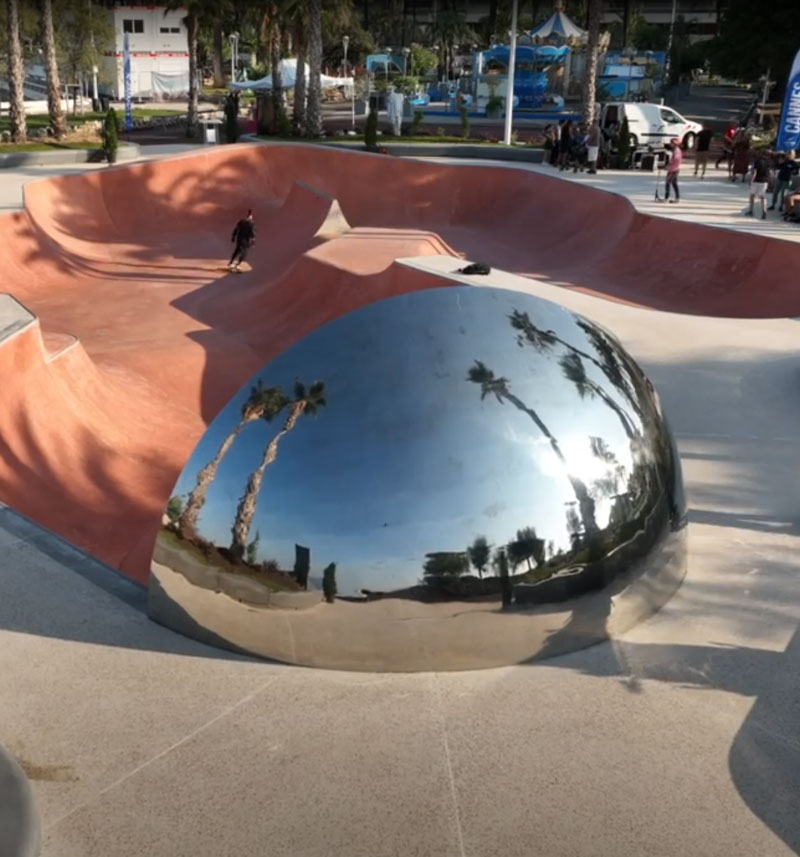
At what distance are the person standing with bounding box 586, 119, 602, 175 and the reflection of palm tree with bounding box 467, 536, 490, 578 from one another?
23250 mm

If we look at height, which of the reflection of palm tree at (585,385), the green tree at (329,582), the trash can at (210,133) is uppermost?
the reflection of palm tree at (585,385)

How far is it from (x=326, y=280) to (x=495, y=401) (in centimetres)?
1135

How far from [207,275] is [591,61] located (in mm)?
15479

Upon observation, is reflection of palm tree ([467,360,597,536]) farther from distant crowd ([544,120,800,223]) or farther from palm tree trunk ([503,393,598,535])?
distant crowd ([544,120,800,223])

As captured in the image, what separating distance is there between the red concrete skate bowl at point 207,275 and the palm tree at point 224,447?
2274mm

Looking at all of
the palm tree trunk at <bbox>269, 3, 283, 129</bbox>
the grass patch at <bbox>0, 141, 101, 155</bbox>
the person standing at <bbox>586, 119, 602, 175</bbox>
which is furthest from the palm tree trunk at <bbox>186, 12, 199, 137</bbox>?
the person standing at <bbox>586, 119, 602, 175</bbox>

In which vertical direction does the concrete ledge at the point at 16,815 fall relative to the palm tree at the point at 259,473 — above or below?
below

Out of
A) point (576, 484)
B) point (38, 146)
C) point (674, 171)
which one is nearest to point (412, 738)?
point (576, 484)

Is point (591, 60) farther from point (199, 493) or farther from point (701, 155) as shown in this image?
point (199, 493)

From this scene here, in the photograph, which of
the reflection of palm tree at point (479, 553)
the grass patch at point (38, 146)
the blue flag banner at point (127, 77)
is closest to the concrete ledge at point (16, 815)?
the reflection of palm tree at point (479, 553)

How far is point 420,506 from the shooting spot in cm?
487

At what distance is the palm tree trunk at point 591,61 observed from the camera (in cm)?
2852

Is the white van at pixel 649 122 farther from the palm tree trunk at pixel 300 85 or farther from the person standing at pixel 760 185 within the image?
the palm tree trunk at pixel 300 85

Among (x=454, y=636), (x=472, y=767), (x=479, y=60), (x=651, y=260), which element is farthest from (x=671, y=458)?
(x=479, y=60)
